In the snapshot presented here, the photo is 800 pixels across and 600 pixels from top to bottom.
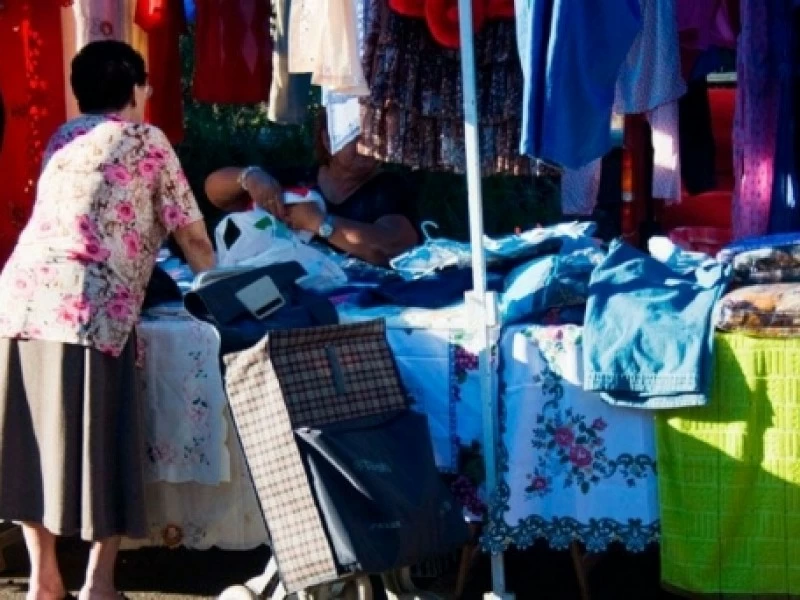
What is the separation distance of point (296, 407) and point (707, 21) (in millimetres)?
2125

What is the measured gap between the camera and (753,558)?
4016 mm

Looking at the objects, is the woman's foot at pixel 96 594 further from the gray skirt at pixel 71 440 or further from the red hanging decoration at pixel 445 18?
the red hanging decoration at pixel 445 18

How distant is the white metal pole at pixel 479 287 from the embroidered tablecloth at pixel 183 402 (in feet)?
2.46

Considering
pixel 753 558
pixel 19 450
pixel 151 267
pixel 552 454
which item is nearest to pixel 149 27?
pixel 151 267

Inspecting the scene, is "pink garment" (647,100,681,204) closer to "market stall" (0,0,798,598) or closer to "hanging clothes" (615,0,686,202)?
"hanging clothes" (615,0,686,202)

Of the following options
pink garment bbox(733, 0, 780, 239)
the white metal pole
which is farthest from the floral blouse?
pink garment bbox(733, 0, 780, 239)

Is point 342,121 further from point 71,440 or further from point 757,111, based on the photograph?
point 71,440

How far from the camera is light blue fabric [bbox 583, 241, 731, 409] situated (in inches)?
155

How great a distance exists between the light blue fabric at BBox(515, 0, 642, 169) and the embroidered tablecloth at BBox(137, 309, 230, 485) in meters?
1.12

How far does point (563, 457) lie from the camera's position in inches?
164

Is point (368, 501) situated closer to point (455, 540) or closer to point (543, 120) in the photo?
point (455, 540)

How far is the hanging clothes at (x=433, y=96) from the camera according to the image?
5.12 metres

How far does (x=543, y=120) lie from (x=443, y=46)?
127cm

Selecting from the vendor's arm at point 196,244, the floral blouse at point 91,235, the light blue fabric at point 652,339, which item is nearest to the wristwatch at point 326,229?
the vendor's arm at point 196,244
